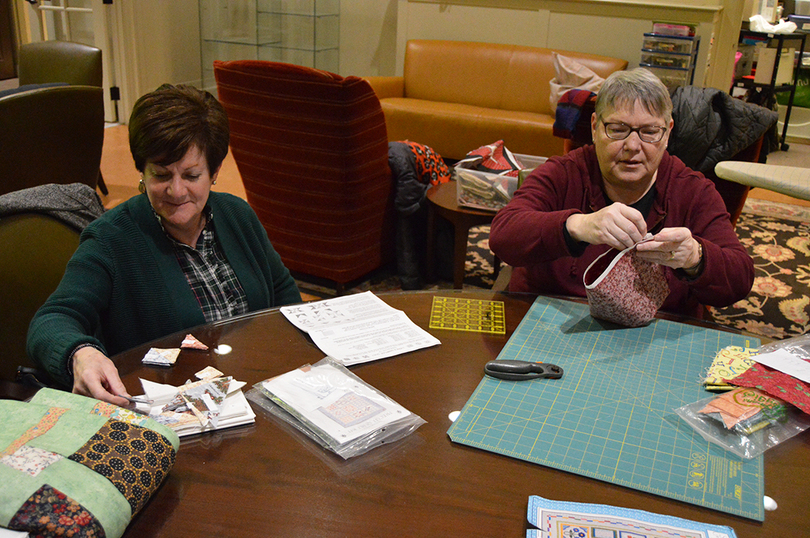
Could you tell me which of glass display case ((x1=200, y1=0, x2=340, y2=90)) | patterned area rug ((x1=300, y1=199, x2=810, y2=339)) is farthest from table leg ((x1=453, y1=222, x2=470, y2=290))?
glass display case ((x1=200, y1=0, x2=340, y2=90))

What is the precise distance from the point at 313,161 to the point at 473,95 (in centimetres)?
314

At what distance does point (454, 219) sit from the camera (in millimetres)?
2949

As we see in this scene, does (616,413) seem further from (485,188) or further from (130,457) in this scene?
(485,188)

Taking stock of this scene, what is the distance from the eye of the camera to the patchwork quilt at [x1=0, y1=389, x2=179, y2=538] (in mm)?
770

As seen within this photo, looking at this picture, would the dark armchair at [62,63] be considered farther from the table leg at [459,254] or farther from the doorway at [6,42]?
the doorway at [6,42]

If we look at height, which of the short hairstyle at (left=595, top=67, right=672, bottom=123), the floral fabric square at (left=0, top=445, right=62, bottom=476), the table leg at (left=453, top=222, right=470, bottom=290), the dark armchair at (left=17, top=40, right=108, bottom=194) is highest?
the short hairstyle at (left=595, top=67, right=672, bottom=123)

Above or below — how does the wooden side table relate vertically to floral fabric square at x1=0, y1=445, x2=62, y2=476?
below

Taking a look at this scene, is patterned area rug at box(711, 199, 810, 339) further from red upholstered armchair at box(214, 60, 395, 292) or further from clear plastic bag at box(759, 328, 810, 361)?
red upholstered armchair at box(214, 60, 395, 292)

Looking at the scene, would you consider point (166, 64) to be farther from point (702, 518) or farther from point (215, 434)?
point (702, 518)

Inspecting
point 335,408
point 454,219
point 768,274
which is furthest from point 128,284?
point 768,274

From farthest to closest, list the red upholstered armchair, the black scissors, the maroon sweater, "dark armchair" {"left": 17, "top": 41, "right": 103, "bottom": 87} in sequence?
"dark armchair" {"left": 17, "top": 41, "right": 103, "bottom": 87}, the red upholstered armchair, the maroon sweater, the black scissors

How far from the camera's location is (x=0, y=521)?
2.48ft

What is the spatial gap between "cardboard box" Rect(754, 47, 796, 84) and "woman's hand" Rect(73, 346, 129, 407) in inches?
245

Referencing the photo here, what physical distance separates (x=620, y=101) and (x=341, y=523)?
114cm
